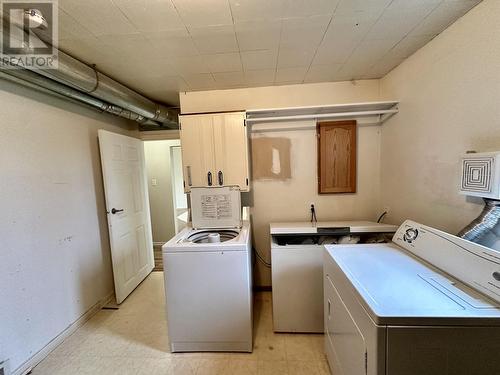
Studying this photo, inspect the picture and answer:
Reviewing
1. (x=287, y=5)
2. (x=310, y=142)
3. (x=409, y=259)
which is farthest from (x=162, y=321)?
(x=287, y=5)

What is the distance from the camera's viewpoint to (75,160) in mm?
Result: 2111

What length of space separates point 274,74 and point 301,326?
7.56 ft

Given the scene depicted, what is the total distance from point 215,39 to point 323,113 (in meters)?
1.31

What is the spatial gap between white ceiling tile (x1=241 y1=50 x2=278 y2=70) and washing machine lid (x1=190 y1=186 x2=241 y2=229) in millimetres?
1091

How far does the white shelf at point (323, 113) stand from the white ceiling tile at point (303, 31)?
0.59 m

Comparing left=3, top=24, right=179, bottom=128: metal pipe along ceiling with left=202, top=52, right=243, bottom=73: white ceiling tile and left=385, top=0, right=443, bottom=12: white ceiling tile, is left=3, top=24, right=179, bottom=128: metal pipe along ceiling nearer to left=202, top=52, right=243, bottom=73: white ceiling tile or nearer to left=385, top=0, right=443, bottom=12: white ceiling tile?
left=202, top=52, right=243, bottom=73: white ceiling tile

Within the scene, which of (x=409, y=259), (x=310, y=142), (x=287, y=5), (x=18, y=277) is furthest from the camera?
(x=310, y=142)

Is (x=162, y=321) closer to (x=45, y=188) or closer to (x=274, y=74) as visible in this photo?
(x=45, y=188)

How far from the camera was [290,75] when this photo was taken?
2100 mm

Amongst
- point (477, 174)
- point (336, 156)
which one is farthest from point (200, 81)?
point (477, 174)

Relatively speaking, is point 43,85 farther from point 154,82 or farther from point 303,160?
point 303,160

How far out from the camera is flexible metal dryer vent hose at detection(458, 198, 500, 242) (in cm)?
109

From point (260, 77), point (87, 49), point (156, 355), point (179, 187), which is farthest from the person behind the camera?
point (179, 187)

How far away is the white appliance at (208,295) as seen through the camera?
1.65 m
